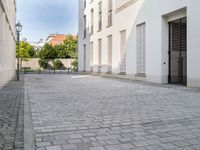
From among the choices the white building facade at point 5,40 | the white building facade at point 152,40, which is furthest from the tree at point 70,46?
the white building facade at point 5,40

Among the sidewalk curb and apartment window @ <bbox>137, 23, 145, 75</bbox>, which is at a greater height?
apartment window @ <bbox>137, 23, 145, 75</bbox>

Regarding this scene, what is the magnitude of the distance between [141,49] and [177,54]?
273cm

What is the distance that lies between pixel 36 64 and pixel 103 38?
96.3ft

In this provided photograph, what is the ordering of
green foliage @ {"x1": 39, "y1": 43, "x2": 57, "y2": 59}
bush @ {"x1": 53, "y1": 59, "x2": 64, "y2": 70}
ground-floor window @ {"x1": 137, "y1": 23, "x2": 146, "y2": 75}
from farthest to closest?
1. green foliage @ {"x1": 39, "y1": 43, "x2": 57, "y2": 59}
2. bush @ {"x1": 53, "y1": 59, "x2": 64, "y2": 70}
3. ground-floor window @ {"x1": 137, "y1": 23, "x2": 146, "y2": 75}

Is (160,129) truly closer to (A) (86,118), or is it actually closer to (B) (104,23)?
(A) (86,118)

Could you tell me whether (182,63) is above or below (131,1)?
below

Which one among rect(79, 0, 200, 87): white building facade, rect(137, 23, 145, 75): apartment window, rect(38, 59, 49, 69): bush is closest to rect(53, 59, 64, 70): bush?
rect(38, 59, 49, 69): bush

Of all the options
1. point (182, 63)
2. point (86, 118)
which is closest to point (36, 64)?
point (182, 63)

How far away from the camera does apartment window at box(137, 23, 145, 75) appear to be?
16831mm

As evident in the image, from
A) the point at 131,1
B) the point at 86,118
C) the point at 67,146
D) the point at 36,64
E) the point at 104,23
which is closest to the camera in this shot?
the point at 67,146

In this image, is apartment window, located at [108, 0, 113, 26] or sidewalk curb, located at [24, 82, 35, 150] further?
apartment window, located at [108, 0, 113, 26]

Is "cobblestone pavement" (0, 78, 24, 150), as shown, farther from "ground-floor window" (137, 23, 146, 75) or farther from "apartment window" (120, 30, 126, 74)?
"apartment window" (120, 30, 126, 74)

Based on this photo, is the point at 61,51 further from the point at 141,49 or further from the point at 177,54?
the point at 177,54

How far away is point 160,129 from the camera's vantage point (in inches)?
189
